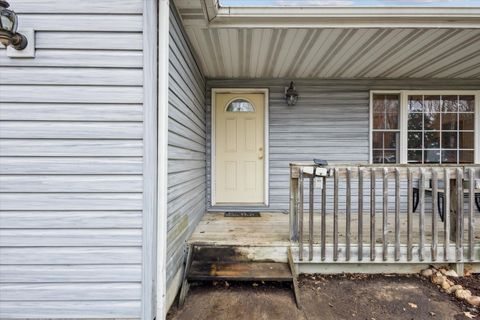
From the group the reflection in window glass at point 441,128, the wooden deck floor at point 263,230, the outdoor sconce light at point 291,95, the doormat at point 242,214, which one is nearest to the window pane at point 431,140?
the reflection in window glass at point 441,128

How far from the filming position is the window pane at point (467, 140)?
425 centimetres

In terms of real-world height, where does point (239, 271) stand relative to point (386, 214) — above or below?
below

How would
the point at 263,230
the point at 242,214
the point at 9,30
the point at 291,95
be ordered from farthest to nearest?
the point at 291,95, the point at 242,214, the point at 263,230, the point at 9,30

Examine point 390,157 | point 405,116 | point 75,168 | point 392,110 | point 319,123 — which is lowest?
point 75,168

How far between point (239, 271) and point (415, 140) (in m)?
3.61

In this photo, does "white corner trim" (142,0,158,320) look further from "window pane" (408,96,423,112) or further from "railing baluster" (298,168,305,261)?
"window pane" (408,96,423,112)

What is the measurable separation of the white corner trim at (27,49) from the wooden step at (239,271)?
208cm

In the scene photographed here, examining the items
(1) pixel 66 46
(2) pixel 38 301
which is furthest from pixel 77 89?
(2) pixel 38 301

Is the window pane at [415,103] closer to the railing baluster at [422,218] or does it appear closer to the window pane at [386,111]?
the window pane at [386,111]

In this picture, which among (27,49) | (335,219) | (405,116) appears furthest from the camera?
(405,116)

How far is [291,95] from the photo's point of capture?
409 cm

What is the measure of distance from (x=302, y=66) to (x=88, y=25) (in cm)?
272

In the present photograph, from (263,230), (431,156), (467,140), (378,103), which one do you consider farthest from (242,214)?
(467,140)

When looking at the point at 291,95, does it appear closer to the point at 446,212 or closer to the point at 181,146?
the point at 181,146
